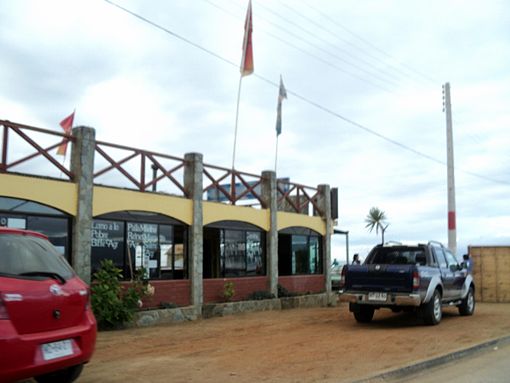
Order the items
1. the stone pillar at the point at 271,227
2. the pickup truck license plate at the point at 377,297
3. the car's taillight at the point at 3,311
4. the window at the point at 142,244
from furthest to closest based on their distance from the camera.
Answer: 1. the stone pillar at the point at 271,227
2. the window at the point at 142,244
3. the pickup truck license plate at the point at 377,297
4. the car's taillight at the point at 3,311

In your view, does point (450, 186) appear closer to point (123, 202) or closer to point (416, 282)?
point (416, 282)

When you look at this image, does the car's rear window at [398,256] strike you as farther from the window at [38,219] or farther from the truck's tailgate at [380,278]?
the window at [38,219]

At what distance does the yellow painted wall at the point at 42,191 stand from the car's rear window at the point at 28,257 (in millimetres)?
6085

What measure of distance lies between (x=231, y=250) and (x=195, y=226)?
221 cm

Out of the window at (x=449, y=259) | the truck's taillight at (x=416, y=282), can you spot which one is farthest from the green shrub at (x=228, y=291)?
the truck's taillight at (x=416, y=282)

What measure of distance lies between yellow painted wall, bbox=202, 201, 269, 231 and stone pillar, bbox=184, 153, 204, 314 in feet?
1.43

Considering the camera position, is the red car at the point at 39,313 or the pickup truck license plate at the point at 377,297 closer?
the red car at the point at 39,313

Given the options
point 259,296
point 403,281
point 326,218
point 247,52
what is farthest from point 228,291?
point 247,52

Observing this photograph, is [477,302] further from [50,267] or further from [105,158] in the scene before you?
[50,267]

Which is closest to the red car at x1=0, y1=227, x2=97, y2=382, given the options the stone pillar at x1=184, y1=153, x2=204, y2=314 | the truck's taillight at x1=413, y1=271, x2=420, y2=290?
the truck's taillight at x1=413, y1=271, x2=420, y2=290

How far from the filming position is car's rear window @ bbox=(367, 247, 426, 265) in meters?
13.9

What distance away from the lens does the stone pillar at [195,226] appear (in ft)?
52.9

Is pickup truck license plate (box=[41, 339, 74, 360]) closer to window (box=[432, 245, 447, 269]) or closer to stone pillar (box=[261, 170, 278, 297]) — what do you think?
window (box=[432, 245, 447, 269])

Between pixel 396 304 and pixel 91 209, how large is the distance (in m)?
7.19
